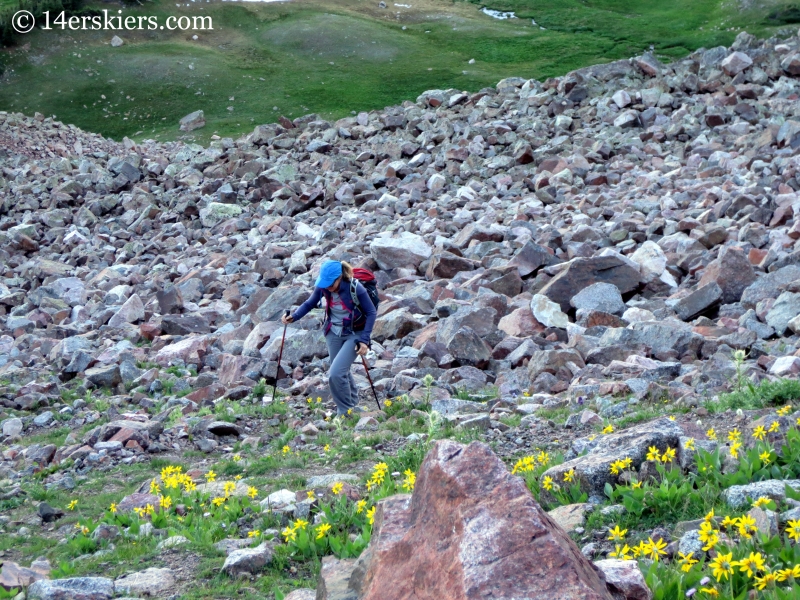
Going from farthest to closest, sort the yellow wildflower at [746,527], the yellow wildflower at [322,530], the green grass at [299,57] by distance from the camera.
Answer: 1. the green grass at [299,57]
2. the yellow wildflower at [322,530]
3. the yellow wildflower at [746,527]

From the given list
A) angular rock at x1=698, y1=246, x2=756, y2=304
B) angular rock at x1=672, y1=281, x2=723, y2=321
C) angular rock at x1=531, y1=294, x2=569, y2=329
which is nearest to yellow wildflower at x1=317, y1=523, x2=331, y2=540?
angular rock at x1=531, y1=294, x2=569, y2=329

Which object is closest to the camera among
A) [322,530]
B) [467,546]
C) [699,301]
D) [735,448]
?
[467,546]

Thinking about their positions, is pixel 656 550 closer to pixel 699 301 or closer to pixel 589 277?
pixel 699 301

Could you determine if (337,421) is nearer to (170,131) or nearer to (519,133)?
(519,133)

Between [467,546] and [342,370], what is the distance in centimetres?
632

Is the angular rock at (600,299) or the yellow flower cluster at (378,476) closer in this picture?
the yellow flower cluster at (378,476)

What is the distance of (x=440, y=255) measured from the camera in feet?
51.0

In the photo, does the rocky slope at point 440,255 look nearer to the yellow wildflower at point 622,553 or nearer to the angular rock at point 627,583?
the yellow wildflower at point 622,553

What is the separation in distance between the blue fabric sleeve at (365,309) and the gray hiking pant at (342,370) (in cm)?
11

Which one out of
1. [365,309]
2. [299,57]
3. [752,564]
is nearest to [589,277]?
[365,309]

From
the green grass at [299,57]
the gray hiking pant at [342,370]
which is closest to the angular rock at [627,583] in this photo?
the gray hiking pant at [342,370]

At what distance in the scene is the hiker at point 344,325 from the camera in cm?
920

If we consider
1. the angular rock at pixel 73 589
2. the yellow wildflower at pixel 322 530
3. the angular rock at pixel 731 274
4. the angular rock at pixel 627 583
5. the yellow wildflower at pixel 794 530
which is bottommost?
the angular rock at pixel 731 274

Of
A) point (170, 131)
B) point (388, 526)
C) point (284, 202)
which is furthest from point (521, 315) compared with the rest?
point (170, 131)
